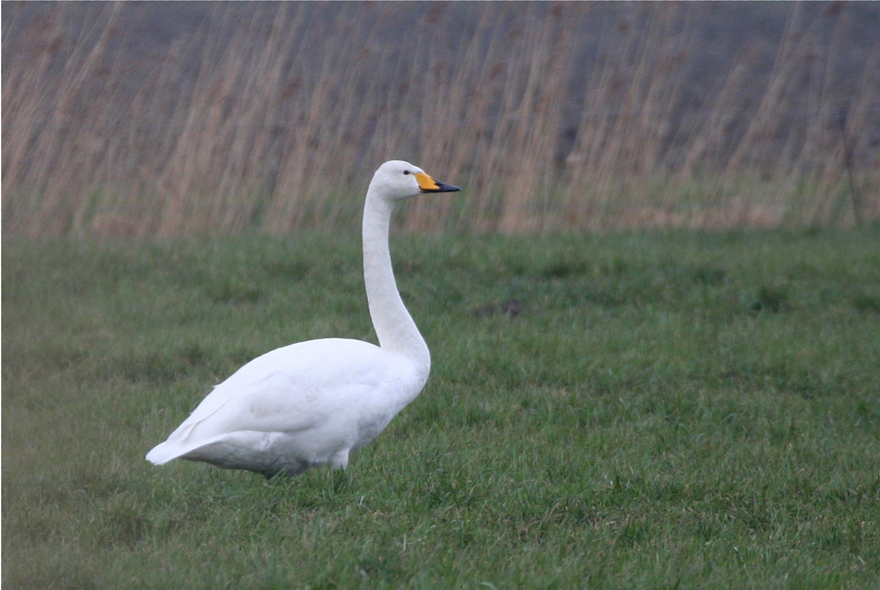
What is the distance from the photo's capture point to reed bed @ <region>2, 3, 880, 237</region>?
945 centimetres

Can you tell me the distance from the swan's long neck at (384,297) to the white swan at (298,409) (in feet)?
0.28

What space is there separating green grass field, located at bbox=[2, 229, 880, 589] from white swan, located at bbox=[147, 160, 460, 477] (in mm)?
134

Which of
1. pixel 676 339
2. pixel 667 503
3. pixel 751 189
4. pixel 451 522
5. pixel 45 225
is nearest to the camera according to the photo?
pixel 451 522

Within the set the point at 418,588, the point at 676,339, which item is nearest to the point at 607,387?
the point at 676,339

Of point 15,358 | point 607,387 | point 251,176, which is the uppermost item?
point 251,176

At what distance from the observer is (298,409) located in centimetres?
408

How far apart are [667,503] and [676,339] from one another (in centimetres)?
282

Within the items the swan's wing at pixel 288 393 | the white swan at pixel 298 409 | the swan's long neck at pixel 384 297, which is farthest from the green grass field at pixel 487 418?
the swan's long neck at pixel 384 297

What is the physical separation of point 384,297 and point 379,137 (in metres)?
6.01

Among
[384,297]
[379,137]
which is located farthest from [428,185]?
[379,137]

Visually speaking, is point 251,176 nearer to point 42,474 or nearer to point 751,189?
point 751,189

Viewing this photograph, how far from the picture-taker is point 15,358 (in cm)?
634

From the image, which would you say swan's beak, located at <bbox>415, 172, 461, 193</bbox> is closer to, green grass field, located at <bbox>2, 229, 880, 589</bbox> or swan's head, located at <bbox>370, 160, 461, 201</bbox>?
swan's head, located at <bbox>370, 160, 461, 201</bbox>

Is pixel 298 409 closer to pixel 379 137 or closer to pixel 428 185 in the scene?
pixel 428 185
